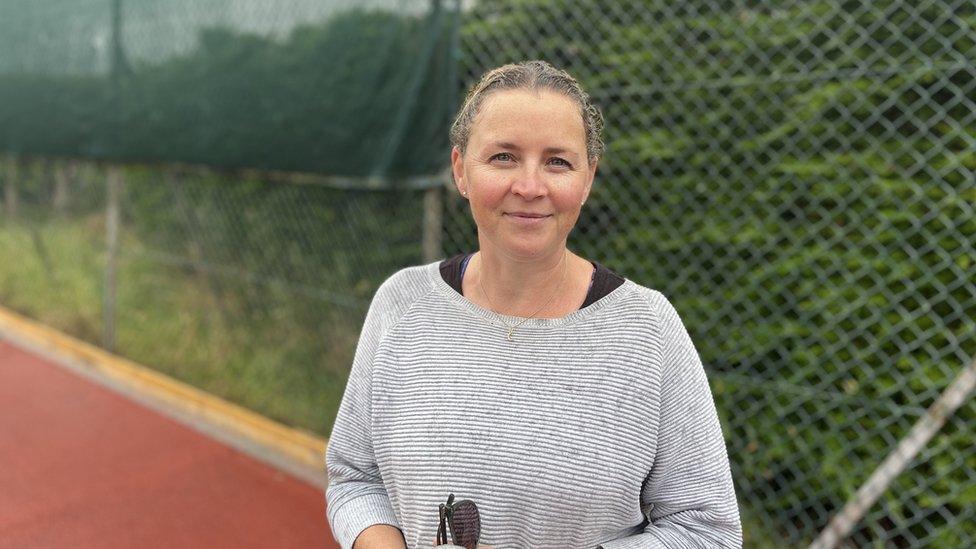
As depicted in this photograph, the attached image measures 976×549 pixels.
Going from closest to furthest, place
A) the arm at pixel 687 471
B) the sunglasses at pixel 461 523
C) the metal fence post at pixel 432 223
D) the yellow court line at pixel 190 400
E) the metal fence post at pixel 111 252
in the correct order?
1. the sunglasses at pixel 461 523
2. the arm at pixel 687 471
3. the metal fence post at pixel 432 223
4. the yellow court line at pixel 190 400
5. the metal fence post at pixel 111 252

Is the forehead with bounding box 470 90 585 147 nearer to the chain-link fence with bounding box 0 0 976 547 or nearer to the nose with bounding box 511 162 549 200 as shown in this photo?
the nose with bounding box 511 162 549 200

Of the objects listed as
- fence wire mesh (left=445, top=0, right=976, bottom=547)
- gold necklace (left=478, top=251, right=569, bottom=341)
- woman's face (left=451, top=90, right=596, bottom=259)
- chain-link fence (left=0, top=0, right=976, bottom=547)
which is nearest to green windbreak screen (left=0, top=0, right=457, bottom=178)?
chain-link fence (left=0, top=0, right=976, bottom=547)

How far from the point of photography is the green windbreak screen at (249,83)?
356cm

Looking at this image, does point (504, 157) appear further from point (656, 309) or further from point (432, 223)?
point (432, 223)

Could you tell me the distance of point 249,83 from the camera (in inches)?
159

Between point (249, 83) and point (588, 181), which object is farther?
point (249, 83)

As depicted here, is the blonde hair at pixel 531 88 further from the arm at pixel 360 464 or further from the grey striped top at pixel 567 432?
the arm at pixel 360 464

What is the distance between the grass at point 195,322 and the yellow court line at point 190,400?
0.36 feet

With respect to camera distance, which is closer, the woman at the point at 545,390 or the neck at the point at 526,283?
the woman at the point at 545,390

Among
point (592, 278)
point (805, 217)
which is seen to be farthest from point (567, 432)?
point (805, 217)

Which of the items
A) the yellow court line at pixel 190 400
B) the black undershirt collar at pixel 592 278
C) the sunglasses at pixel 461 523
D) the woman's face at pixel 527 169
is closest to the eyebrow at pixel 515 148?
the woman's face at pixel 527 169

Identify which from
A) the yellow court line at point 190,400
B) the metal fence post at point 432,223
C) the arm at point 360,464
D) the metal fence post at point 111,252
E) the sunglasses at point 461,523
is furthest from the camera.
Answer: the metal fence post at point 111,252

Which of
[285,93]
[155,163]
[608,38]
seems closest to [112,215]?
[155,163]

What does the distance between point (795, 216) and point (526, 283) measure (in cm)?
184
